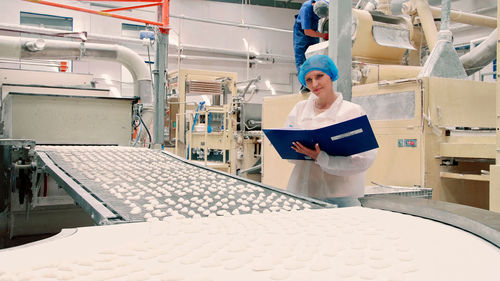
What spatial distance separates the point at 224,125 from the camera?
6074mm

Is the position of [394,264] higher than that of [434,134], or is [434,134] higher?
[434,134]

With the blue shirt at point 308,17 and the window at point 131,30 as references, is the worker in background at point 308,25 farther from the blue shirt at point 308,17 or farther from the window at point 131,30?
the window at point 131,30

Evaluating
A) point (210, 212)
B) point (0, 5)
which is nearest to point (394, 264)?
point (210, 212)

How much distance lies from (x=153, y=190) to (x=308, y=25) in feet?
6.67

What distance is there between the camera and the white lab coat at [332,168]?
6.19 ft

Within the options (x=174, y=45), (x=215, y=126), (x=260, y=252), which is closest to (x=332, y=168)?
(x=260, y=252)

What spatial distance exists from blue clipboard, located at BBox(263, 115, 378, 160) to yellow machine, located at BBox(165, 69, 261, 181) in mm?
3589

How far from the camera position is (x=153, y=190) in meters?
1.64

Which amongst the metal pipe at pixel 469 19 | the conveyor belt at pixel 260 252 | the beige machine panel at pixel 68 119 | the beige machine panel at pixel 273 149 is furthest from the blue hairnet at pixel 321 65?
the metal pipe at pixel 469 19

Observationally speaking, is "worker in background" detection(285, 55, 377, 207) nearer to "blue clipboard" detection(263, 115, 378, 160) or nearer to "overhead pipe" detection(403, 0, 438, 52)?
"blue clipboard" detection(263, 115, 378, 160)

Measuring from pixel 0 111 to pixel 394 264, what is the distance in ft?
13.4

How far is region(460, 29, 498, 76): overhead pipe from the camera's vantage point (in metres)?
4.05

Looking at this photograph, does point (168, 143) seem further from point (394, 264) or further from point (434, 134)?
point (394, 264)

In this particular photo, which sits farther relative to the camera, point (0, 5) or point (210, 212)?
point (0, 5)
